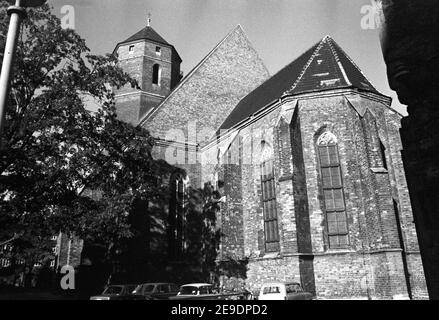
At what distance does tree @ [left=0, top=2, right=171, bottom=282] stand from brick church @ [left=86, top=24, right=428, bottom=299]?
6655 mm

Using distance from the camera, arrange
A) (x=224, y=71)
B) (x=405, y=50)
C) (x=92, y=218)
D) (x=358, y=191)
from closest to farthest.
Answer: (x=405, y=50) → (x=92, y=218) → (x=358, y=191) → (x=224, y=71)

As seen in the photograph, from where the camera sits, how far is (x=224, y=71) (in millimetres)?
26328

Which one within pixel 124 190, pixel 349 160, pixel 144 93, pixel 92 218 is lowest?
pixel 92 218

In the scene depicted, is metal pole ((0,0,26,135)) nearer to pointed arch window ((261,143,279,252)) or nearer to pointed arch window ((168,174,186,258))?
pointed arch window ((261,143,279,252))

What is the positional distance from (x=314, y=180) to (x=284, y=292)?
5.40 meters

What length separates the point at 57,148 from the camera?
11.6m

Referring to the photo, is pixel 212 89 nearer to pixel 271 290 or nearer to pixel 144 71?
pixel 144 71

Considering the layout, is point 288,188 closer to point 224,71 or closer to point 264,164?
point 264,164

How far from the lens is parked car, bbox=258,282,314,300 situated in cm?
1226

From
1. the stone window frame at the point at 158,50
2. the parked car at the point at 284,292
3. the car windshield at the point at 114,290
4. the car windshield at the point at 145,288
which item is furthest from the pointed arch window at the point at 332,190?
the stone window frame at the point at 158,50

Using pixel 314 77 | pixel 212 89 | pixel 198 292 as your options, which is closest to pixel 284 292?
pixel 198 292

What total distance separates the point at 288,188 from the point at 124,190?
22.7 ft
